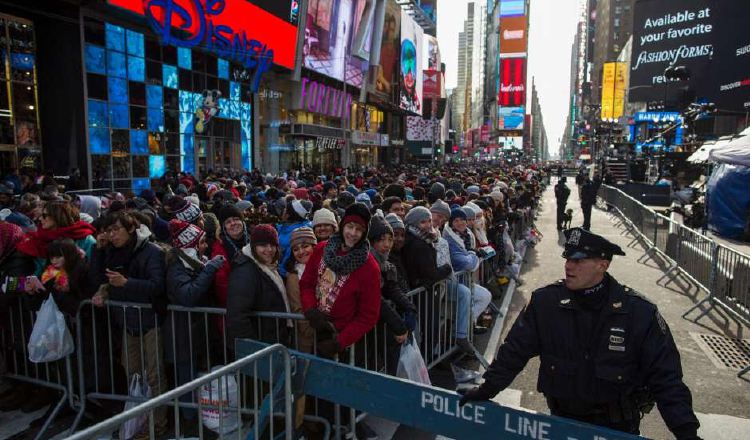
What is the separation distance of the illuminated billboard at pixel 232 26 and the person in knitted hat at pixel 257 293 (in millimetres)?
19210

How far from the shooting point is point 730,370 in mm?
6125

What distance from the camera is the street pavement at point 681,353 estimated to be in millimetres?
4922

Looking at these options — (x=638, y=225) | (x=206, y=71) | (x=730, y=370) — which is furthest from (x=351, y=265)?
(x=206, y=71)

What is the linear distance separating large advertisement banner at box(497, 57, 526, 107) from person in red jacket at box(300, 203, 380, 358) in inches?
7236

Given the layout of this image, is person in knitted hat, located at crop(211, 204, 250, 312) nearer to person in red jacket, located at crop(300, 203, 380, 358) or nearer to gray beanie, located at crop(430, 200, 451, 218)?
person in red jacket, located at crop(300, 203, 380, 358)

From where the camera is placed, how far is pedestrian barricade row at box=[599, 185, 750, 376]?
7.12 meters

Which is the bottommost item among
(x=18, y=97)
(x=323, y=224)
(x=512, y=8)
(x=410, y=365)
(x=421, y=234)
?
(x=410, y=365)

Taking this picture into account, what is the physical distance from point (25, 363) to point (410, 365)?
12.7 ft

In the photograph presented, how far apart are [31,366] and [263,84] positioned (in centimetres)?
3140

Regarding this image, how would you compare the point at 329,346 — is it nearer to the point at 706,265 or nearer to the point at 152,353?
the point at 152,353

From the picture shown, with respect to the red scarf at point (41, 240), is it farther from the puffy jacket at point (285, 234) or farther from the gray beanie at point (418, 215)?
the gray beanie at point (418, 215)

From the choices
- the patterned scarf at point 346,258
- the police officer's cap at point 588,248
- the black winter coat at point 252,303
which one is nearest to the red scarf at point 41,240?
the black winter coat at point 252,303

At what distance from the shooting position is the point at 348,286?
4.03m

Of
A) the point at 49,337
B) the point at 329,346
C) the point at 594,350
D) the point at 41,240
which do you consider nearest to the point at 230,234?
the point at 41,240
